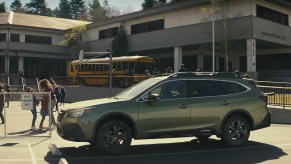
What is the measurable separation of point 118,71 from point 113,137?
2415 centimetres

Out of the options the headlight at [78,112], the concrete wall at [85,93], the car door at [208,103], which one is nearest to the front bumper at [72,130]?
the headlight at [78,112]

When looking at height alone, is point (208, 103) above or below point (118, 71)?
below

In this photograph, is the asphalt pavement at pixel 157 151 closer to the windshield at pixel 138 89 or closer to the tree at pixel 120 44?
the windshield at pixel 138 89

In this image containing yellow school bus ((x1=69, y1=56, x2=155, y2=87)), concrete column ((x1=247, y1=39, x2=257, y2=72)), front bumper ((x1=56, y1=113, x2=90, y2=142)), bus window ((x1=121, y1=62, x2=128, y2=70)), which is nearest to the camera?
front bumper ((x1=56, y1=113, x2=90, y2=142))

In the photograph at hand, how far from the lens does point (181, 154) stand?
378 inches

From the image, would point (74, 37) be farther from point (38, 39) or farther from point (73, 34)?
point (38, 39)

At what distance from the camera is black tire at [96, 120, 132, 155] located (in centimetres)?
937

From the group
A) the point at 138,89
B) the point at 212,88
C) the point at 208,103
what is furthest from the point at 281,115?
the point at 138,89

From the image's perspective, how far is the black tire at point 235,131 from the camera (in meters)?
10.4

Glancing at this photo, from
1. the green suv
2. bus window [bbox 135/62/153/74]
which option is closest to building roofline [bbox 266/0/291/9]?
bus window [bbox 135/62/153/74]

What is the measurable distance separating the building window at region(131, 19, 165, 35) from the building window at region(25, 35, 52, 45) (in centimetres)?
1556

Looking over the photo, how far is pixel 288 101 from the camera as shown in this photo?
18.7m

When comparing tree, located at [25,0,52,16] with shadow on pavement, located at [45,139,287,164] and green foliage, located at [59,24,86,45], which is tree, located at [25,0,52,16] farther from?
shadow on pavement, located at [45,139,287,164]

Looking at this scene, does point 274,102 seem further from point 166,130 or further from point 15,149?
point 15,149
